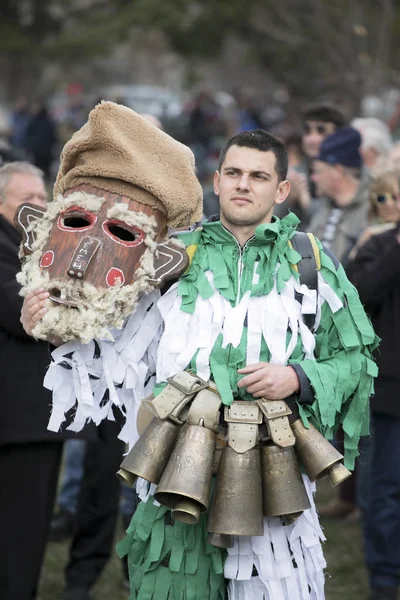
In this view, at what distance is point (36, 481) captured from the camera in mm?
4559

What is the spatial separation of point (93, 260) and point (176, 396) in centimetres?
54

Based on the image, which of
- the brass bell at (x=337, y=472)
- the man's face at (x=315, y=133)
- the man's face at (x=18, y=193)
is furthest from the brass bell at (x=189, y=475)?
the man's face at (x=315, y=133)

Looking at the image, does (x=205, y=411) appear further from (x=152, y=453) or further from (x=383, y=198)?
(x=383, y=198)

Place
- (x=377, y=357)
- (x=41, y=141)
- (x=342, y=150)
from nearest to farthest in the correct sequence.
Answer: (x=377, y=357) < (x=342, y=150) < (x=41, y=141)

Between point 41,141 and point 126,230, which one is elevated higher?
point 41,141

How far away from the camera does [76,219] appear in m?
3.56

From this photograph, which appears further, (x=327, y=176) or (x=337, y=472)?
(x=327, y=176)

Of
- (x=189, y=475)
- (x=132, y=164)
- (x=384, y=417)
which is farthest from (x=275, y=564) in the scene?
(x=384, y=417)

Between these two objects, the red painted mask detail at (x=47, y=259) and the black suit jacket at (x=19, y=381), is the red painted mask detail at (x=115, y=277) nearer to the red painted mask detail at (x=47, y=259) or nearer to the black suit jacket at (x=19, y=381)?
the red painted mask detail at (x=47, y=259)

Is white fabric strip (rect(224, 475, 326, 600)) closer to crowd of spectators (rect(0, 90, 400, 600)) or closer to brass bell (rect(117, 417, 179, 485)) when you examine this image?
brass bell (rect(117, 417, 179, 485))

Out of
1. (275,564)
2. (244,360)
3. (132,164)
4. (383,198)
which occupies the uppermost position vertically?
(383,198)

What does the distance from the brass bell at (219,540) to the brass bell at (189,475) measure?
137 millimetres

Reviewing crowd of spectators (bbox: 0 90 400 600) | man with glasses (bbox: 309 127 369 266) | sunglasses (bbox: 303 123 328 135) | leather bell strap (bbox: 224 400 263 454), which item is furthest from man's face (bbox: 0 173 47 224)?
sunglasses (bbox: 303 123 328 135)

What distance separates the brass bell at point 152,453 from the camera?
3389 millimetres
